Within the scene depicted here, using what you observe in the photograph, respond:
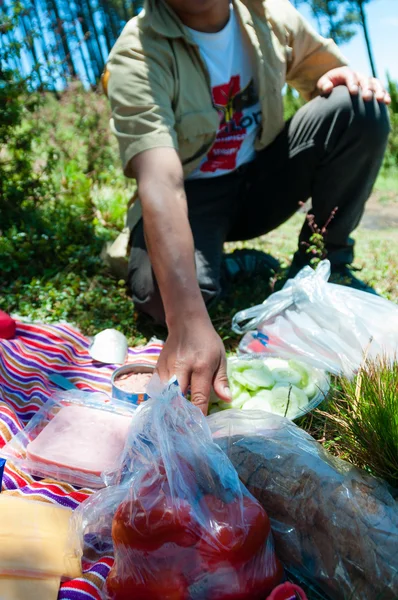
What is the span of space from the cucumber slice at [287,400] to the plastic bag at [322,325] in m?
0.25

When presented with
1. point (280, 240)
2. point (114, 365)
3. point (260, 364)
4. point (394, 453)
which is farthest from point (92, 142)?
point (394, 453)

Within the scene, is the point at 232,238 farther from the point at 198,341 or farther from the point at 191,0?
the point at 198,341

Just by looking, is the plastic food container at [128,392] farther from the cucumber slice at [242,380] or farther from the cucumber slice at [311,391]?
the cucumber slice at [311,391]

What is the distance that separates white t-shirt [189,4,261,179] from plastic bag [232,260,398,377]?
798 millimetres

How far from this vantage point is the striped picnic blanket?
5.28 ft

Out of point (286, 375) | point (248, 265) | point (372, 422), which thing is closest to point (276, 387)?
point (286, 375)

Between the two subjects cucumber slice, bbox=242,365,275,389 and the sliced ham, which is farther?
cucumber slice, bbox=242,365,275,389

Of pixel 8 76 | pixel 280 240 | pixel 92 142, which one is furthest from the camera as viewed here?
pixel 92 142

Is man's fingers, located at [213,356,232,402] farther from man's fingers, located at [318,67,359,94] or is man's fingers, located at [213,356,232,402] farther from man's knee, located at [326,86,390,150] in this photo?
man's fingers, located at [318,67,359,94]

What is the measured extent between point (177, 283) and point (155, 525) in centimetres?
95

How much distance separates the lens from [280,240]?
14.2 ft

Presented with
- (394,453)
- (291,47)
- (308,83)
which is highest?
(291,47)

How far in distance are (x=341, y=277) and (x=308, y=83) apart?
3.70 feet

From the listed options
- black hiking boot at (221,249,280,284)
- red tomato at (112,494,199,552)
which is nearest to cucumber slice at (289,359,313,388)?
red tomato at (112,494,199,552)
